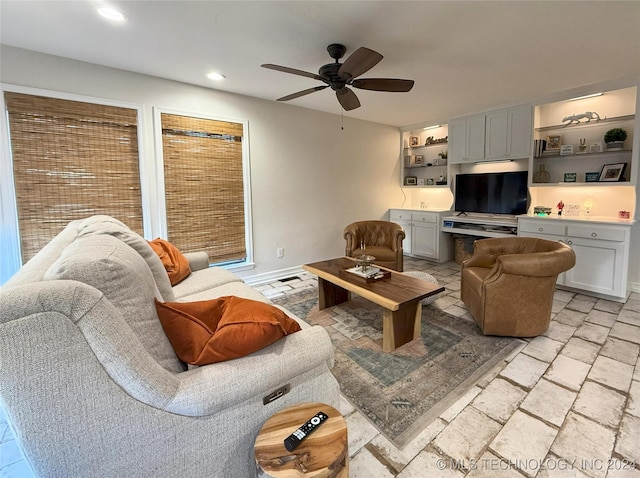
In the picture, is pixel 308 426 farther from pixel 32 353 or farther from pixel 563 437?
pixel 563 437

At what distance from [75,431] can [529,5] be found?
10.3 feet

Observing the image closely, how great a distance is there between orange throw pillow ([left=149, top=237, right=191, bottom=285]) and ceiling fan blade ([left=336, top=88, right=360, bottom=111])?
2033 millimetres

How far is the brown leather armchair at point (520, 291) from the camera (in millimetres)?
2254

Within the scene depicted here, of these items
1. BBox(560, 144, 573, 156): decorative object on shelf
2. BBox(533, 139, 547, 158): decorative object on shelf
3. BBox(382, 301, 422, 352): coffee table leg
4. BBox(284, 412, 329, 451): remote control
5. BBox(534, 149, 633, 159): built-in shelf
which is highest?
BBox(533, 139, 547, 158): decorative object on shelf

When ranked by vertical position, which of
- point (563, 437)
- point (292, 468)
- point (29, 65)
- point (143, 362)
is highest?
point (29, 65)

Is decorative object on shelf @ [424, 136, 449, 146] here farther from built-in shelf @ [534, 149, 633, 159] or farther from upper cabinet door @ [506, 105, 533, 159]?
built-in shelf @ [534, 149, 633, 159]

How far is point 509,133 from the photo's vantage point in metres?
4.14

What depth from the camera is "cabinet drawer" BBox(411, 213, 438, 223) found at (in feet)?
16.4

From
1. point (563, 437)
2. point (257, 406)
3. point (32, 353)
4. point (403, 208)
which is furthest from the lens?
point (403, 208)

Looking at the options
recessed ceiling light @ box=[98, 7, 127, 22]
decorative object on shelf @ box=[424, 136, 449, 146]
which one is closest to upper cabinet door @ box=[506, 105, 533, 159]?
decorative object on shelf @ box=[424, 136, 449, 146]

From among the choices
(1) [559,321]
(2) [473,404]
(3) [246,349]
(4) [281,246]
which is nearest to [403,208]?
(4) [281,246]

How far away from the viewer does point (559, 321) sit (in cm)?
283

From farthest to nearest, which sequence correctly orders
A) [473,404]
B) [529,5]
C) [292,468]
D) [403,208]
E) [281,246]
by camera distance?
[403,208]
[281,246]
[529,5]
[473,404]
[292,468]

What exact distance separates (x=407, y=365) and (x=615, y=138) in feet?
12.0
